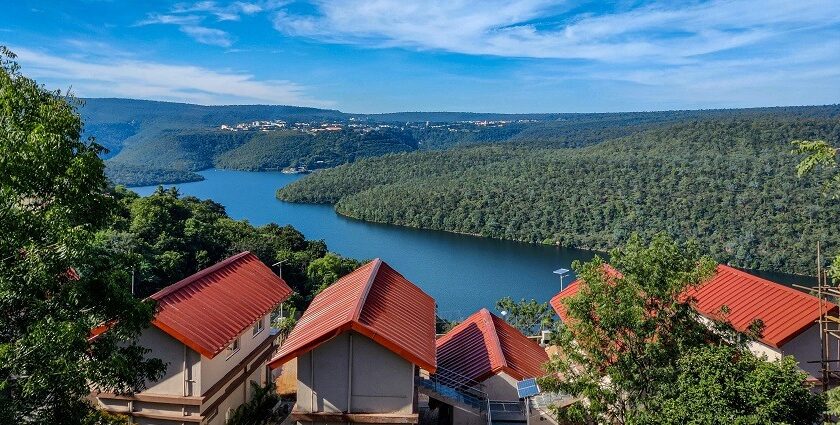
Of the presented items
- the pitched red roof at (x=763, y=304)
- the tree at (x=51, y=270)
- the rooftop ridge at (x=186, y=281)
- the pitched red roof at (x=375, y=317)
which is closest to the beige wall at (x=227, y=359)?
the pitched red roof at (x=375, y=317)

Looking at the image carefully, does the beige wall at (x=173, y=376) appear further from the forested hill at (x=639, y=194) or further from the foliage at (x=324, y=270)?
the forested hill at (x=639, y=194)

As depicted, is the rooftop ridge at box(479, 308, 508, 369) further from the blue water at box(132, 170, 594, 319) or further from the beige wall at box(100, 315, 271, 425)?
the blue water at box(132, 170, 594, 319)

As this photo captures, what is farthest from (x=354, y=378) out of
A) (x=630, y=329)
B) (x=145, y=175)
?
(x=145, y=175)

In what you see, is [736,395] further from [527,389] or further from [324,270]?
[324,270]

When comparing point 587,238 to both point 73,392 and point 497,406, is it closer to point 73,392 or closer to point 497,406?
point 497,406

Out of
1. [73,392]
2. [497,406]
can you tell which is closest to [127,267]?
[73,392]

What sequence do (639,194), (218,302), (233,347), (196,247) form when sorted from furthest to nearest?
(639,194) → (196,247) → (233,347) → (218,302)

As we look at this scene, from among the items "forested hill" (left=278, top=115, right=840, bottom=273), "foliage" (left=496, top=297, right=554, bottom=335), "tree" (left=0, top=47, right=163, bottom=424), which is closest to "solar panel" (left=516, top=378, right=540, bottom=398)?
"tree" (left=0, top=47, right=163, bottom=424)
